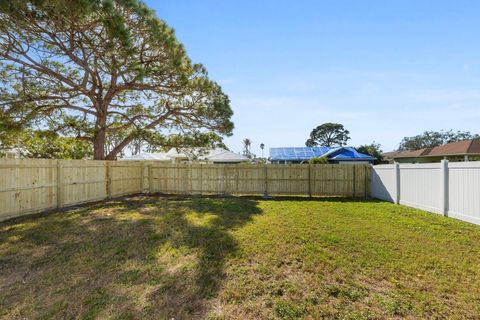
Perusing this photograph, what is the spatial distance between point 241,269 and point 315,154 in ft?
69.1

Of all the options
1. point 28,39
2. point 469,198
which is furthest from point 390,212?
point 28,39

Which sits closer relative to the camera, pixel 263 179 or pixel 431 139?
pixel 263 179

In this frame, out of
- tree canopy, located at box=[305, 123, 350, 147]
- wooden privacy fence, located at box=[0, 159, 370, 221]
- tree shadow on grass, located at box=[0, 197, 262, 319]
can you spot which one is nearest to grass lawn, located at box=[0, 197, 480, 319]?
tree shadow on grass, located at box=[0, 197, 262, 319]

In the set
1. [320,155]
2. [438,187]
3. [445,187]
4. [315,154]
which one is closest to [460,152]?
[320,155]

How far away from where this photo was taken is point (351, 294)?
3.01 meters

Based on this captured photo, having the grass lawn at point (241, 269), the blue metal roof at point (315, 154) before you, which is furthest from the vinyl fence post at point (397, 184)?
the blue metal roof at point (315, 154)

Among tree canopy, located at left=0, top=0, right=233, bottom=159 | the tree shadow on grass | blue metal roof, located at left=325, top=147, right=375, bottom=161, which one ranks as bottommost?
the tree shadow on grass

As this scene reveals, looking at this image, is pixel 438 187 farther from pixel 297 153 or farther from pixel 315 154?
pixel 297 153

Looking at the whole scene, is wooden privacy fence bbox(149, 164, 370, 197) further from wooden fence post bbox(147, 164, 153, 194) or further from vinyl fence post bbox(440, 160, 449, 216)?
vinyl fence post bbox(440, 160, 449, 216)

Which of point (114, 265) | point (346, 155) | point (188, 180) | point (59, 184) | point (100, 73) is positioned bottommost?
point (114, 265)

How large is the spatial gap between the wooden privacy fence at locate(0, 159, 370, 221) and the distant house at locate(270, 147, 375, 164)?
10017 millimetres

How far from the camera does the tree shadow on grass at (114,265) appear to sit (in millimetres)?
3004

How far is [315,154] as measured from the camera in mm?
23562

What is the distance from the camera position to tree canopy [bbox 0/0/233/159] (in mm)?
7160
